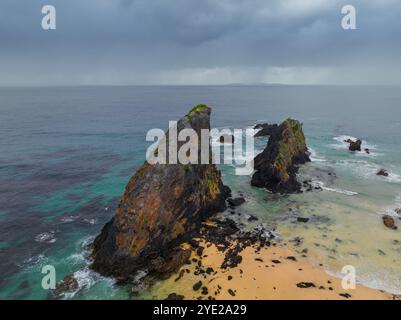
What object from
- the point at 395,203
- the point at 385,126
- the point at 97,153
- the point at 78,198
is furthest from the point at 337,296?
the point at 385,126

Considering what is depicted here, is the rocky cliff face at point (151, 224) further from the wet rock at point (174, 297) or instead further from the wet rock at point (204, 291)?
the wet rock at point (204, 291)

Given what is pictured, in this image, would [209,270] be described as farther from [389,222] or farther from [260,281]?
[389,222]

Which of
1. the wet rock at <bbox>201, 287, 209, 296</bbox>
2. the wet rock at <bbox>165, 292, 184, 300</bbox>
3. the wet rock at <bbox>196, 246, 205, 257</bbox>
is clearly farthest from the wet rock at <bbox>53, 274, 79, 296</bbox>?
the wet rock at <bbox>196, 246, 205, 257</bbox>

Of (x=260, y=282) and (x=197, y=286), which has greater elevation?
(x=197, y=286)

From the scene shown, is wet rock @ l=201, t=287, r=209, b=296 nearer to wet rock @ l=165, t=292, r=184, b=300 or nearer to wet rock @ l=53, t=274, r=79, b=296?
wet rock @ l=165, t=292, r=184, b=300

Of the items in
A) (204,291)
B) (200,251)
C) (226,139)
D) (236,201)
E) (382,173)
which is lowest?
(204,291)

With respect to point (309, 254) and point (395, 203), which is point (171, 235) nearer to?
point (309, 254)

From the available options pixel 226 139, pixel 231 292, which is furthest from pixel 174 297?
pixel 226 139
